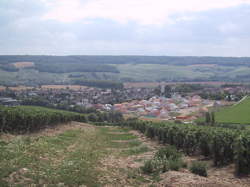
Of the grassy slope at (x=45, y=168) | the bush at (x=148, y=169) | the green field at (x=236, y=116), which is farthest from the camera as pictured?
the green field at (x=236, y=116)

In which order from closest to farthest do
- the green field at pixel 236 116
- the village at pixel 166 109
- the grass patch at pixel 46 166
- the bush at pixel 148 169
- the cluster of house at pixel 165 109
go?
1. the grass patch at pixel 46 166
2. the bush at pixel 148 169
3. the green field at pixel 236 116
4. the village at pixel 166 109
5. the cluster of house at pixel 165 109

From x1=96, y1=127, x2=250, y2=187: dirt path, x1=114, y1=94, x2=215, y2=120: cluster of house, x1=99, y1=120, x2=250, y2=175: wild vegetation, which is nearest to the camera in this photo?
x1=96, y1=127, x2=250, y2=187: dirt path

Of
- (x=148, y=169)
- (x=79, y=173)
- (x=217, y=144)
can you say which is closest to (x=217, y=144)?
(x=217, y=144)

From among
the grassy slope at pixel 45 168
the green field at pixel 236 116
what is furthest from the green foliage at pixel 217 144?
the green field at pixel 236 116

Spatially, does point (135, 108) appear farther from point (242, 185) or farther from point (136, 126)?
point (242, 185)

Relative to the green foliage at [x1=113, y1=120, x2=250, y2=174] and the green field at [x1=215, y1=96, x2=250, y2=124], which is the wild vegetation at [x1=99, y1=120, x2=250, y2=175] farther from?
the green field at [x1=215, y1=96, x2=250, y2=124]

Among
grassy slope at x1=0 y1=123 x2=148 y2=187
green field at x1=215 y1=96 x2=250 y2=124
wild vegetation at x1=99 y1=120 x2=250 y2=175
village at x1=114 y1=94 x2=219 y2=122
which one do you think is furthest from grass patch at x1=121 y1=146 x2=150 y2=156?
village at x1=114 y1=94 x2=219 y2=122

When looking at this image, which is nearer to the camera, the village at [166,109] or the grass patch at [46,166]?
the grass patch at [46,166]

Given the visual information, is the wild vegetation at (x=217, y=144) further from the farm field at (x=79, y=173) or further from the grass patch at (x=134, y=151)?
the grass patch at (x=134, y=151)

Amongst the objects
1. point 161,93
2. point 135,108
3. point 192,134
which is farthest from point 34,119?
point 161,93

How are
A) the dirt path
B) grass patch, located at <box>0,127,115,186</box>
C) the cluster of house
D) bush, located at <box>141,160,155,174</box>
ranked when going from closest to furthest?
grass patch, located at <box>0,127,115,186</box> → the dirt path → bush, located at <box>141,160,155,174</box> → the cluster of house

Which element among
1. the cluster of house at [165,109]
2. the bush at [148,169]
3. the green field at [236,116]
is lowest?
the cluster of house at [165,109]
